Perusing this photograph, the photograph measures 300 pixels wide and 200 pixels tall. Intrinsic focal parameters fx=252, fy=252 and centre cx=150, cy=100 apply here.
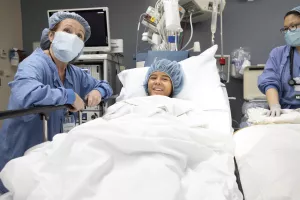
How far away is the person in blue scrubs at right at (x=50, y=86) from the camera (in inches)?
46.5

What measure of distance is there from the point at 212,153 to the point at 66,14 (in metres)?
1.21

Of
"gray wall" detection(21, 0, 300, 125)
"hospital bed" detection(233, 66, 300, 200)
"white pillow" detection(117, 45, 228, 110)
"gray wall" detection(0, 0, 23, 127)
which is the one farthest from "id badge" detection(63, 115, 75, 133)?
"gray wall" detection(0, 0, 23, 127)

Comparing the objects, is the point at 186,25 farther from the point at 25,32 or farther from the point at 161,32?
the point at 25,32

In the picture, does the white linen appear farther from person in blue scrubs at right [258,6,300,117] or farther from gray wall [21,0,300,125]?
gray wall [21,0,300,125]

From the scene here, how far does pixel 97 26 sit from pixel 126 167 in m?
2.13

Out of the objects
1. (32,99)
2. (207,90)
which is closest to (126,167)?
(32,99)

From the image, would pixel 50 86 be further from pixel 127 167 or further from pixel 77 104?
pixel 127 167

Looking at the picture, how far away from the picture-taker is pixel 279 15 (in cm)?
278

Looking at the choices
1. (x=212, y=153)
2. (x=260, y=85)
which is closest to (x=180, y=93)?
(x=260, y=85)

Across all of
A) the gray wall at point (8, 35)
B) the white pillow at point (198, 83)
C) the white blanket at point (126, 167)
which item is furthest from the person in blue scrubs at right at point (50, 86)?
the gray wall at point (8, 35)

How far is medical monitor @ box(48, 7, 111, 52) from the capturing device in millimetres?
2494

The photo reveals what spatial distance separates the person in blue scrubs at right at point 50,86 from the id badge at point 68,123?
0.03 meters

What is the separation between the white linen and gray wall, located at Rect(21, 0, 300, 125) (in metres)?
2.10

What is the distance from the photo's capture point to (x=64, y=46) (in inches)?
57.4
